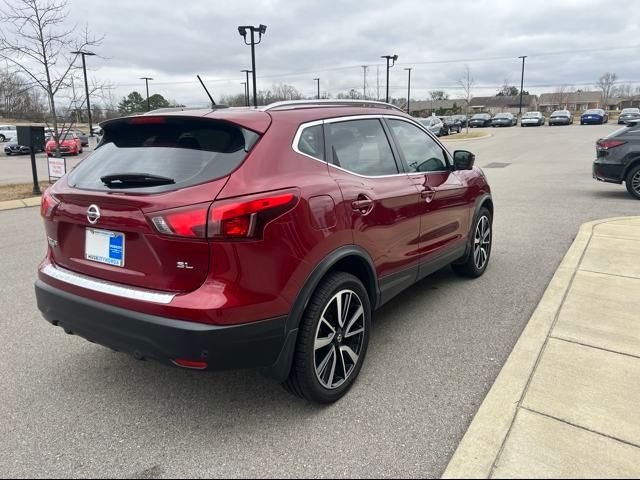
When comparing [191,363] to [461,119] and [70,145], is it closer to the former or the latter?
[70,145]

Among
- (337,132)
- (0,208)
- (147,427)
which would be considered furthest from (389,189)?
(0,208)

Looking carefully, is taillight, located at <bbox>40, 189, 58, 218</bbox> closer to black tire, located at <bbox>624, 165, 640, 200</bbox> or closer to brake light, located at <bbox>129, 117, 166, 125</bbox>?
brake light, located at <bbox>129, 117, 166, 125</bbox>

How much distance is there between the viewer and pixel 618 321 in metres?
4.05

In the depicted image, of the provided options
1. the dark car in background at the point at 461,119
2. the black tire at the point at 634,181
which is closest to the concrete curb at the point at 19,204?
the black tire at the point at 634,181

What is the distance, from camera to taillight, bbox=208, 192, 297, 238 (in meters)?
2.41

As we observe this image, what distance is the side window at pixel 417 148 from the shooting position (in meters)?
4.03

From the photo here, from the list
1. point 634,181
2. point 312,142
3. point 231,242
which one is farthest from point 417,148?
point 634,181

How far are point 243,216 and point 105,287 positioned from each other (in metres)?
0.90

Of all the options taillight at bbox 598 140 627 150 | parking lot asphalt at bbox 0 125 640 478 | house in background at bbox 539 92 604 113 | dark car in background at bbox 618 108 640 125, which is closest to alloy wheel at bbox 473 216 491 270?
parking lot asphalt at bbox 0 125 640 478

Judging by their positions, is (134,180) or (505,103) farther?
(505,103)

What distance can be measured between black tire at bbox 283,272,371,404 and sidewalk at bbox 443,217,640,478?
31.4 inches

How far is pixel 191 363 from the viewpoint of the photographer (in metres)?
2.48

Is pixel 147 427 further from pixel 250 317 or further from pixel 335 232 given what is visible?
pixel 335 232

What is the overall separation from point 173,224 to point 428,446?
67.6 inches
